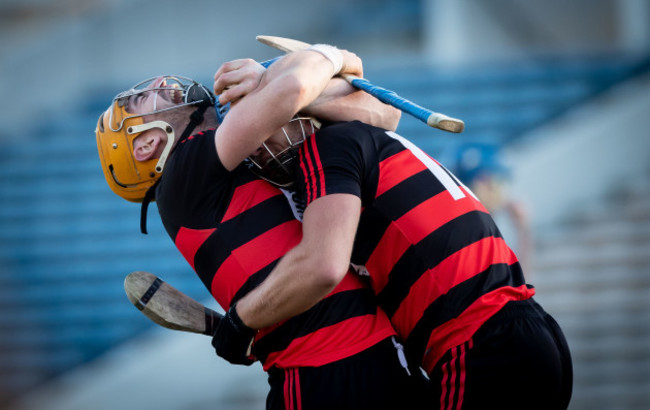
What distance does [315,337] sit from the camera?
1.89 metres

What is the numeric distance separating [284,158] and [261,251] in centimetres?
27

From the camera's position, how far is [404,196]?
6.05ft

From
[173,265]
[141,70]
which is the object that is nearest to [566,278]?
[173,265]

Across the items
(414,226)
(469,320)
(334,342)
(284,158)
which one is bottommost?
(334,342)

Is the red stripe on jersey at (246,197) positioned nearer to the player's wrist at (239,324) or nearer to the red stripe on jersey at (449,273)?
the player's wrist at (239,324)

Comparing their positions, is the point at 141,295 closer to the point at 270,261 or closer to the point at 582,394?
the point at 270,261

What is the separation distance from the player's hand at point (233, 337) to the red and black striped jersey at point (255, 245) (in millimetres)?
76

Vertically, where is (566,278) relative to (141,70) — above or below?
below

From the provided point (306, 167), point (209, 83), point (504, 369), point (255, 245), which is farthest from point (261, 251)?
point (209, 83)

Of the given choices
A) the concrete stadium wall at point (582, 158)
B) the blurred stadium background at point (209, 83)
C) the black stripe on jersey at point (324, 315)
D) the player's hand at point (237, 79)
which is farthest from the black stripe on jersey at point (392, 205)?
the concrete stadium wall at point (582, 158)

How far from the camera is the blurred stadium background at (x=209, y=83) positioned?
6.09 m

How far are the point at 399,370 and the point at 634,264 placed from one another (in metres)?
4.80

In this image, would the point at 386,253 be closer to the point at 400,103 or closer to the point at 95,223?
the point at 400,103

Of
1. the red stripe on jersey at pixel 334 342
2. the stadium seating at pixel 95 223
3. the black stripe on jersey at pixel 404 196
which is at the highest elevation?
the black stripe on jersey at pixel 404 196
